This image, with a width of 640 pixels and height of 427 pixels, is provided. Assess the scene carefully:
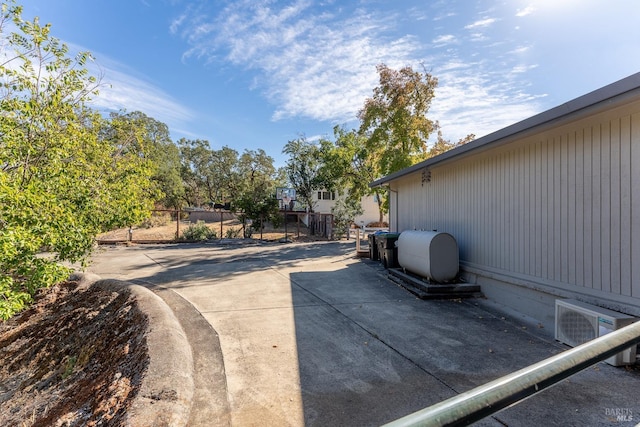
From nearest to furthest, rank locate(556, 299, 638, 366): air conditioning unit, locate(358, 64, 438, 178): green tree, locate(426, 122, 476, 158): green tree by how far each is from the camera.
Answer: locate(556, 299, 638, 366): air conditioning unit, locate(358, 64, 438, 178): green tree, locate(426, 122, 476, 158): green tree

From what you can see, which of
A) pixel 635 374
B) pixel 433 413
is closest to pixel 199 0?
pixel 433 413

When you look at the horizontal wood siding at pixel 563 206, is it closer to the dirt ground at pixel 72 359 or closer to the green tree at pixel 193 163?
the dirt ground at pixel 72 359

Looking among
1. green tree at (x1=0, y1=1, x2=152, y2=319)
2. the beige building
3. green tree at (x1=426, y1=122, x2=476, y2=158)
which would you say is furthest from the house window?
green tree at (x1=0, y1=1, x2=152, y2=319)

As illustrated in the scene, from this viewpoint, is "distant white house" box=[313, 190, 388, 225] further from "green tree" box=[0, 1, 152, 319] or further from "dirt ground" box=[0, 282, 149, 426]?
"green tree" box=[0, 1, 152, 319]

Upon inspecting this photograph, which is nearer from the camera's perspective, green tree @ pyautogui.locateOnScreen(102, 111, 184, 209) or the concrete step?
the concrete step

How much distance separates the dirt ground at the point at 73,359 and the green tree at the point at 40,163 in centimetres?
95

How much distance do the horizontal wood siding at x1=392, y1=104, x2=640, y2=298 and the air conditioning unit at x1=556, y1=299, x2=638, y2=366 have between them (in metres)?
0.42

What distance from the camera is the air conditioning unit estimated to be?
325 centimetres

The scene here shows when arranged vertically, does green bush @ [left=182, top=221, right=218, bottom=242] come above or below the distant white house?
below

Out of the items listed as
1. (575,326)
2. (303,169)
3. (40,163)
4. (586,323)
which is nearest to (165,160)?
(303,169)

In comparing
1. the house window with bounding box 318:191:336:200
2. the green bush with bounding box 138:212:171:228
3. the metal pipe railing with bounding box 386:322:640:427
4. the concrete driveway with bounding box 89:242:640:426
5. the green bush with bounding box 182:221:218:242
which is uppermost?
the house window with bounding box 318:191:336:200

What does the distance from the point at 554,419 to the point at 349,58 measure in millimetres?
10027

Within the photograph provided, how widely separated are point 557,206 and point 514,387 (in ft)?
15.7

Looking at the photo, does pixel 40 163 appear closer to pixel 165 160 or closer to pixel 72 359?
pixel 72 359
